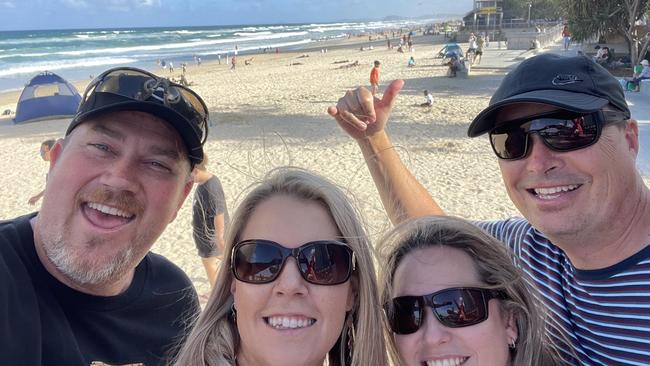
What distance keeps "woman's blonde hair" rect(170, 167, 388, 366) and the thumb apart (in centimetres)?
91

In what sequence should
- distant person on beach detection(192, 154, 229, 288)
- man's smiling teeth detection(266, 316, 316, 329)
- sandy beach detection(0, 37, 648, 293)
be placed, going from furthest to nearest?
1. sandy beach detection(0, 37, 648, 293)
2. distant person on beach detection(192, 154, 229, 288)
3. man's smiling teeth detection(266, 316, 316, 329)

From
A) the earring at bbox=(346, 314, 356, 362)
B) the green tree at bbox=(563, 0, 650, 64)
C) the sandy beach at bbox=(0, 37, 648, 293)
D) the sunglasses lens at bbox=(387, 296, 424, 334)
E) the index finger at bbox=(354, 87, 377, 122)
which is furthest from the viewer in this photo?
the green tree at bbox=(563, 0, 650, 64)

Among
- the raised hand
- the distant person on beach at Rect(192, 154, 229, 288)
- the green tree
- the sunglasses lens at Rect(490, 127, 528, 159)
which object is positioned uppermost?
the green tree

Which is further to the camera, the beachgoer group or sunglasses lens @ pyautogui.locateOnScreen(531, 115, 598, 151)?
sunglasses lens @ pyautogui.locateOnScreen(531, 115, 598, 151)

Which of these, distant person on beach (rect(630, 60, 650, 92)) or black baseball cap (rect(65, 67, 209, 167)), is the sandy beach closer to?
black baseball cap (rect(65, 67, 209, 167))

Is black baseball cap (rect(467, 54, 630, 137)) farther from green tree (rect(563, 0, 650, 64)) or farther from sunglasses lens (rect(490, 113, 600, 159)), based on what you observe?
green tree (rect(563, 0, 650, 64))

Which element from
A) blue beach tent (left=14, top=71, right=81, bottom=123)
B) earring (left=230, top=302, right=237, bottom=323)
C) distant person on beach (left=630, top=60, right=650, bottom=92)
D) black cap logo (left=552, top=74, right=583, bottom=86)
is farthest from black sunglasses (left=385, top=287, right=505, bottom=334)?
Answer: blue beach tent (left=14, top=71, right=81, bottom=123)

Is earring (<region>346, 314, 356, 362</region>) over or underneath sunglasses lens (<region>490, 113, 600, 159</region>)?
underneath

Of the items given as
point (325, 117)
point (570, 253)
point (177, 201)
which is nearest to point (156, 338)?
point (177, 201)

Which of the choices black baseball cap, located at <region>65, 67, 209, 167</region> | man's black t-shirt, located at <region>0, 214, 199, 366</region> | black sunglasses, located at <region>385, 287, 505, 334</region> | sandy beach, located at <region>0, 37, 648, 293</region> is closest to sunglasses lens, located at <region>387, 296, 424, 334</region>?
black sunglasses, located at <region>385, 287, 505, 334</region>

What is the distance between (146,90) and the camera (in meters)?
2.19

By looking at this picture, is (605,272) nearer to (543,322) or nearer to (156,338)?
(543,322)

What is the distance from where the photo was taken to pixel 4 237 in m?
1.96

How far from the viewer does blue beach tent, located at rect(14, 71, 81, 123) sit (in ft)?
64.0
